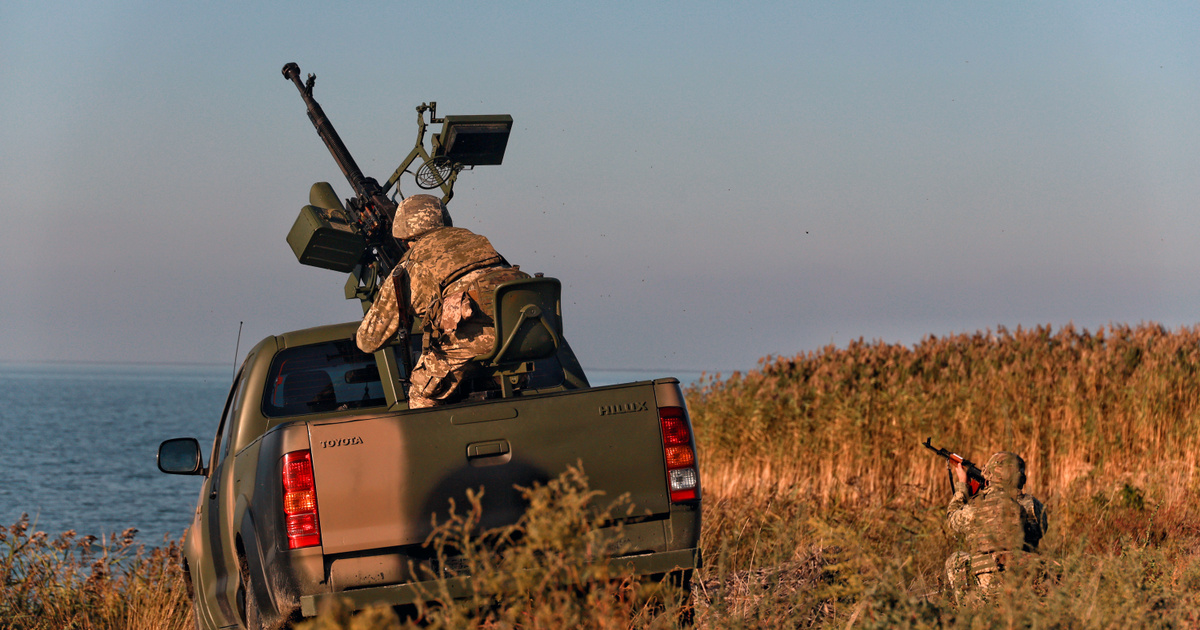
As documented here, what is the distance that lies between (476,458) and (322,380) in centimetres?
180

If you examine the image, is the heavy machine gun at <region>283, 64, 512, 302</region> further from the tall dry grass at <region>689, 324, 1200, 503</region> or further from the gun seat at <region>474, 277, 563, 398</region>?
the tall dry grass at <region>689, 324, 1200, 503</region>

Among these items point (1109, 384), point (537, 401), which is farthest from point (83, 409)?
point (537, 401)

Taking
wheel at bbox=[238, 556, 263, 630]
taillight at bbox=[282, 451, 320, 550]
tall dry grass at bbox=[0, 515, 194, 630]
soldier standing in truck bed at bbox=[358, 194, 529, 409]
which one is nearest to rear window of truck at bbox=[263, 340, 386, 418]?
soldier standing in truck bed at bbox=[358, 194, 529, 409]

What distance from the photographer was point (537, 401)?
4.30 metres

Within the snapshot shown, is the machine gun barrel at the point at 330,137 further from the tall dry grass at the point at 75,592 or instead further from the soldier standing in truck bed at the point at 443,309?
the tall dry grass at the point at 75,592

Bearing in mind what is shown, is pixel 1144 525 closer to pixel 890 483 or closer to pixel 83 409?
pixel 890 483

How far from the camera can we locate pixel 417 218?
5762mm

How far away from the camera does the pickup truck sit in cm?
404

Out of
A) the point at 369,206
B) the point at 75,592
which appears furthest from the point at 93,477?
the point at 369,206

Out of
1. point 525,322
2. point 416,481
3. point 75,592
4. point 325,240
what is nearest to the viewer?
point 416,481

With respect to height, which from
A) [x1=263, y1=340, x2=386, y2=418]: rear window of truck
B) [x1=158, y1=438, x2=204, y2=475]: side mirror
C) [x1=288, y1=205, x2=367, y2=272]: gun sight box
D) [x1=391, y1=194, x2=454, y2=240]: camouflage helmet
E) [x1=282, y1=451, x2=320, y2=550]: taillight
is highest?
[x1=288, y1=205, x2=367, y2=272]: gun sight box

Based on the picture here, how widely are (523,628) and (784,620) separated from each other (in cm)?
147

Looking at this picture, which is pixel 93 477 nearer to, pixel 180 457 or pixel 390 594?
pixel 180 457

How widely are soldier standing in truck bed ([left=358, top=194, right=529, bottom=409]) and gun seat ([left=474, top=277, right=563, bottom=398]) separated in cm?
22
